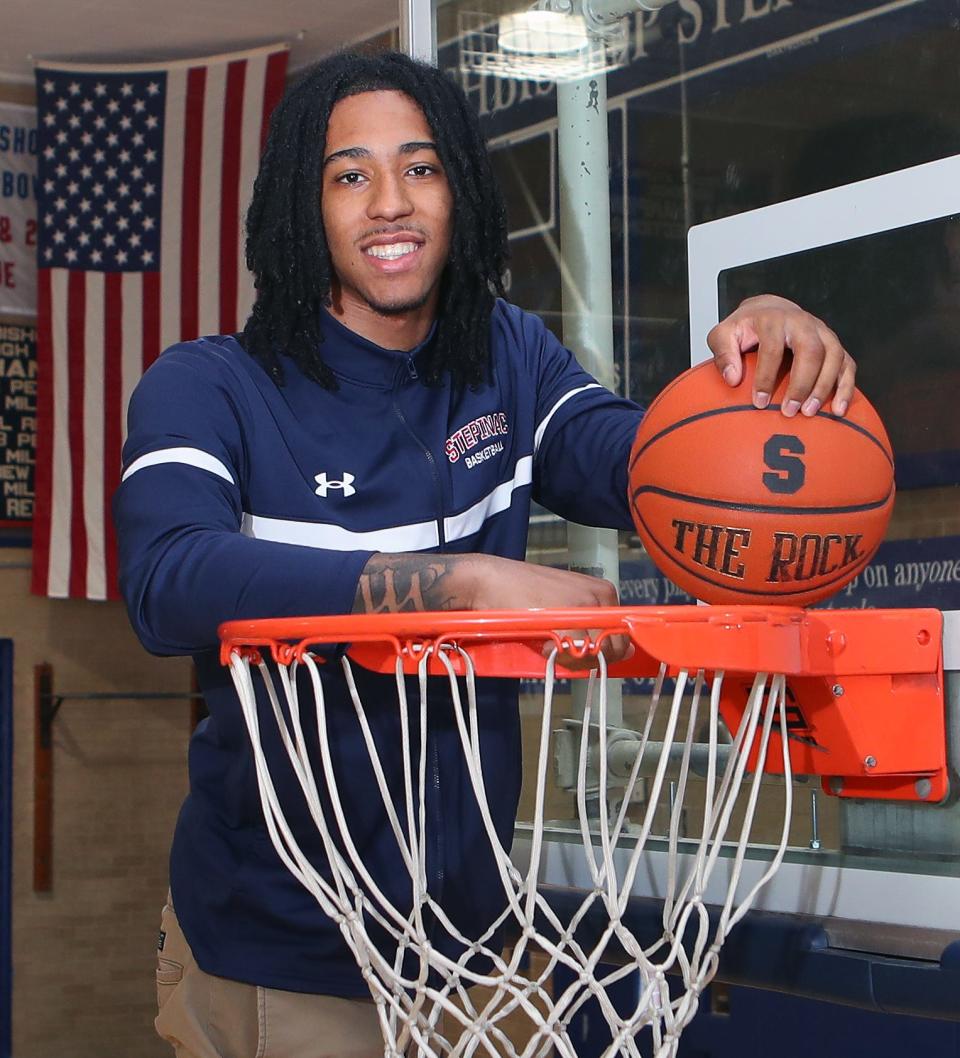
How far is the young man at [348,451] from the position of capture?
5.07ft

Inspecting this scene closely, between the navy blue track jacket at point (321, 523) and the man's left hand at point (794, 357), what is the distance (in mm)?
284

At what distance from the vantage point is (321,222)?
5.88 feet

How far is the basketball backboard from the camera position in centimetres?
175

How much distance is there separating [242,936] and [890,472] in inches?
33.7

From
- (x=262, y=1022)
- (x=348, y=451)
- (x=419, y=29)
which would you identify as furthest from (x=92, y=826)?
(x=348, y=451)

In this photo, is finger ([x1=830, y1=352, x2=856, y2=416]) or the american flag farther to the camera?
the american flag

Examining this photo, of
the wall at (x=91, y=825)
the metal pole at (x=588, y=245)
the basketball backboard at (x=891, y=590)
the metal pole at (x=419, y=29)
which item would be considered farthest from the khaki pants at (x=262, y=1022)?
the wall at (x=91, y=825)

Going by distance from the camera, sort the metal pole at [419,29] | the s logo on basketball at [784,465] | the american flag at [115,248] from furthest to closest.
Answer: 1. the american flag at [115,248]
2. the metal pole at [419,29]
3. the s logo on basketball at [784,465]

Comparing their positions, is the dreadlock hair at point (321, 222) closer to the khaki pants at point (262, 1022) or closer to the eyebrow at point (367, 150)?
the eyebrow at point (367, 150)

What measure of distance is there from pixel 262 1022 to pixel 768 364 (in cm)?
88

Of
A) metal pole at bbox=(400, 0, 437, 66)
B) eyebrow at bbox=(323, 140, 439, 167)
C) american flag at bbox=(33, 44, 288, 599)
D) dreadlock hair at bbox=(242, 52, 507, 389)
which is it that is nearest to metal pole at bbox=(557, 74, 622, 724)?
metal pole at bbox=(400, 0, 437, 66)

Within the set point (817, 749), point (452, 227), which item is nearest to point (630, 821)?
point (817, 749)

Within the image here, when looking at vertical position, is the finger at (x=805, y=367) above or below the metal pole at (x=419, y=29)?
below

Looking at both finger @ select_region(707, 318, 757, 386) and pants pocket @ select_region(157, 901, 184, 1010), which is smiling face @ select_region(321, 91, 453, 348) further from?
pants pocket @ select_region(157, 901, 184, 1010)
